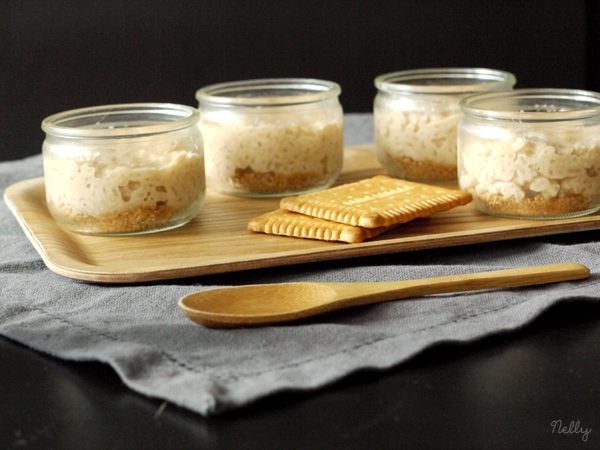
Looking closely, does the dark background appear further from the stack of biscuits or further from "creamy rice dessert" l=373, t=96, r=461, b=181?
the stack of biscuits

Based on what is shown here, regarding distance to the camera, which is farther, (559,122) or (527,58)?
(527,58)

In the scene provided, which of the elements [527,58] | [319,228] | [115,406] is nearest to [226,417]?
[115,406]

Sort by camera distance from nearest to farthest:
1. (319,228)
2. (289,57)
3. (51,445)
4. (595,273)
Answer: (51,445) → (595,273) → (319,228) → (289,57)

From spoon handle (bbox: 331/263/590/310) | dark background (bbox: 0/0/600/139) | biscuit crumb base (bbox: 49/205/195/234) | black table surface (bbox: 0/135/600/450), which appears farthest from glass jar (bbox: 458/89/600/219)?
dark background (bbox: 0/0/600/139)

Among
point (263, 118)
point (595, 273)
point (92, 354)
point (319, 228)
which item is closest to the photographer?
point (92, 354)

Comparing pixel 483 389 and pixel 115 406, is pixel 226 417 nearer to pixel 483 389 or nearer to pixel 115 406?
pixel 115 406

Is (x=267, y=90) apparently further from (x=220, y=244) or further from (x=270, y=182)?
(x=220, y=244)

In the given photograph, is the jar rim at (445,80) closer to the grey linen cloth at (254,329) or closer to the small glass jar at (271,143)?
the small glass jar at (271,143)
